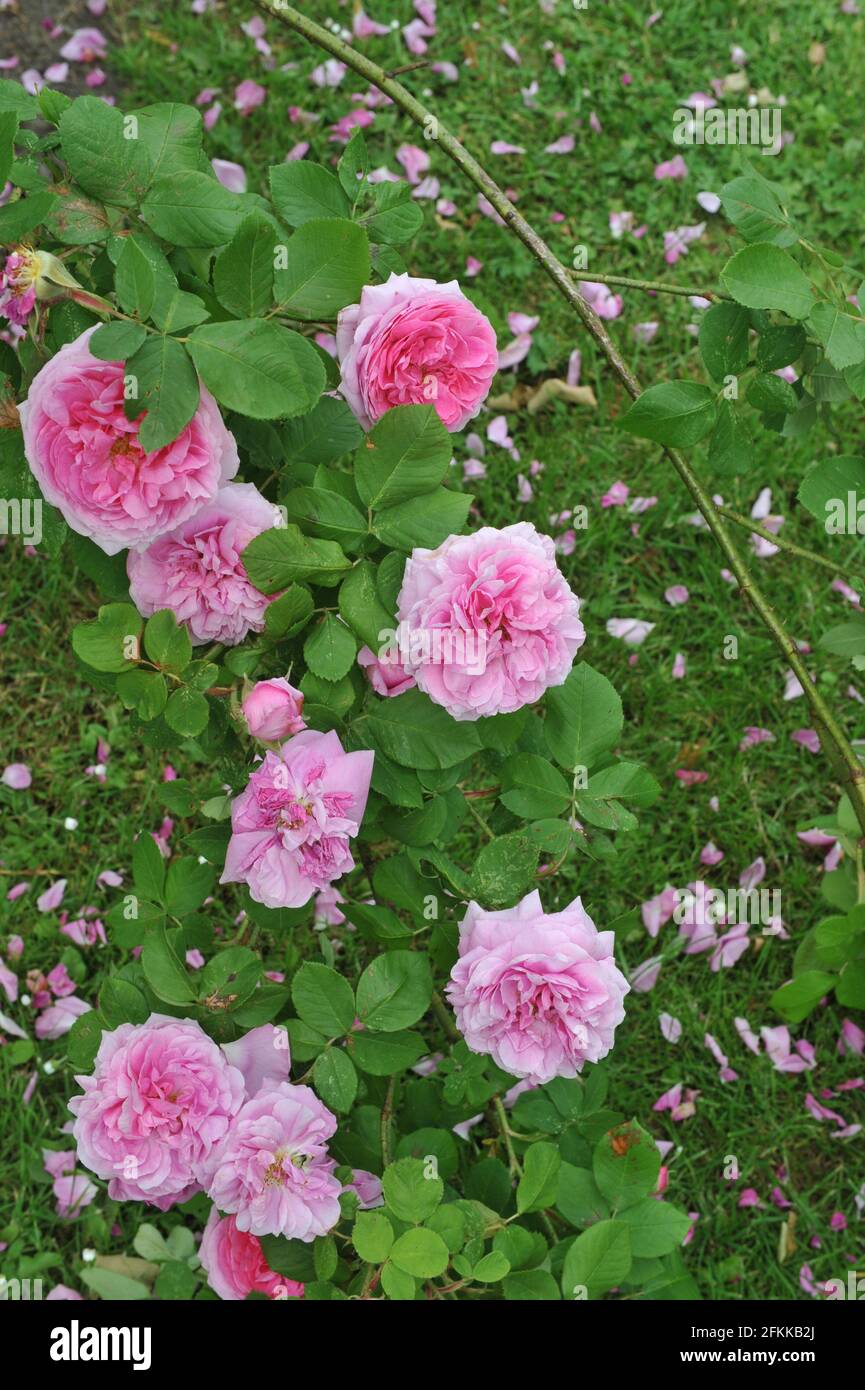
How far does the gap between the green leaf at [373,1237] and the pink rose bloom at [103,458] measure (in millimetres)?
762

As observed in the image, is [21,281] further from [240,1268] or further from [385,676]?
[240,1268]

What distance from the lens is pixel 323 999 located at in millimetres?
1405

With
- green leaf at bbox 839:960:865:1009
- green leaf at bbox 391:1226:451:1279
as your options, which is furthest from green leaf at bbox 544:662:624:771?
green leaf at bbox 839:960:865:1009

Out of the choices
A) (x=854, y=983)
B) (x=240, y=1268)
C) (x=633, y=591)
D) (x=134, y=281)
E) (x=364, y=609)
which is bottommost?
(x=240, y=1268)

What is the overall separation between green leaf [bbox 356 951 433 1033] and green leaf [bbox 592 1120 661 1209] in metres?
0.34

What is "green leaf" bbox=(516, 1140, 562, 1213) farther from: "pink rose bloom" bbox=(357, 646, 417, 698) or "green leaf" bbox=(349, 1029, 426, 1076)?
"pink rose bloom" bbox=(357, 646, 417, 698)

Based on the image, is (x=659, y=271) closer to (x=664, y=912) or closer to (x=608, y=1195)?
(x=664, y=912)

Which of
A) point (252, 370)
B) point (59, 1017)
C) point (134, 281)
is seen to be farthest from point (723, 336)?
point (59, 1017)

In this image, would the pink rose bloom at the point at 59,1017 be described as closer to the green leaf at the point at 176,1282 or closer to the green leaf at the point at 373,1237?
the green leaf at the point at 176,1282

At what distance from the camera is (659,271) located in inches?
123

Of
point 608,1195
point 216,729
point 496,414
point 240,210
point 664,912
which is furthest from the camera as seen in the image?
point 496,414

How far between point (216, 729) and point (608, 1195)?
0.78 m

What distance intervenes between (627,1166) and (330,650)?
2.55 feet
